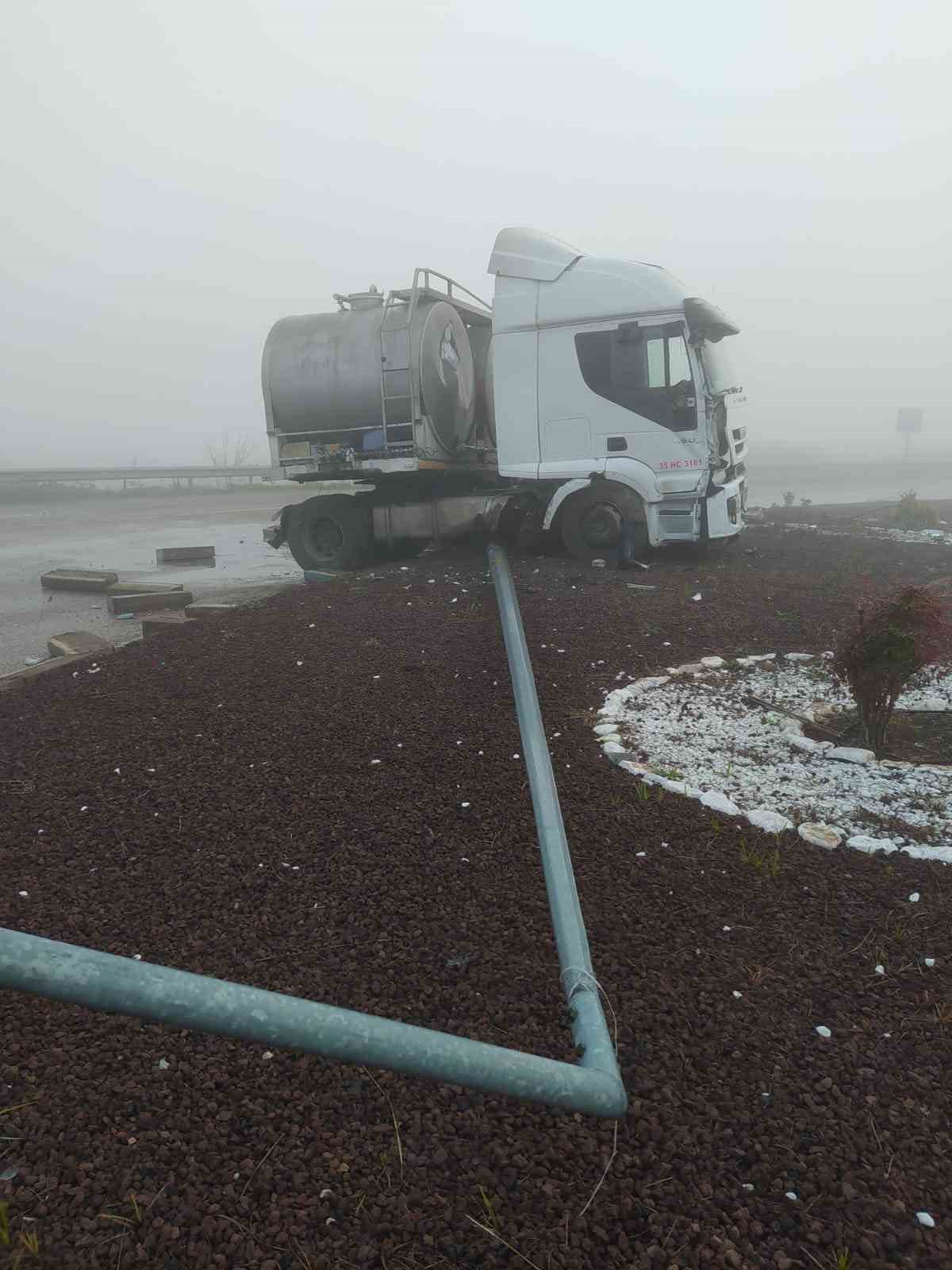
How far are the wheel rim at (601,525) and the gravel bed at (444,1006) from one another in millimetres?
5121

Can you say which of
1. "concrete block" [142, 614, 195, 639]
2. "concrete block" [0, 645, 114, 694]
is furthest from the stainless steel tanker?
"concrete block" [0, 645, 114, 694]

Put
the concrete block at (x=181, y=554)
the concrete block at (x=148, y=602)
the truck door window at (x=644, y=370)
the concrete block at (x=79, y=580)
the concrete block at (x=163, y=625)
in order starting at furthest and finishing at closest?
the concrete block at (x=181, y=554) → the concrete block at (x=79, y=580) → the concrete block at (x=148, y=602) → the truck door window at (x=644, y=370) → the concrete block at (x=163, y=625)

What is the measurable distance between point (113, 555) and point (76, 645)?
25.2 feet

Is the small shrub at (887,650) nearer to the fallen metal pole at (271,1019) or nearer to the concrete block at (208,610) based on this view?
the fallen metal pole at (271,1019)

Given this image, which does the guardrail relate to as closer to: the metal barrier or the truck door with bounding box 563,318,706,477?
the truck door with bounding box 563,318,706,477

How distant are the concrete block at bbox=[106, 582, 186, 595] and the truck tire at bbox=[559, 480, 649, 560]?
15.4ft

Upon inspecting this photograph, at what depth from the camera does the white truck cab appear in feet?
31.3

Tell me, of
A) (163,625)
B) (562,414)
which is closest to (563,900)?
(163,625)

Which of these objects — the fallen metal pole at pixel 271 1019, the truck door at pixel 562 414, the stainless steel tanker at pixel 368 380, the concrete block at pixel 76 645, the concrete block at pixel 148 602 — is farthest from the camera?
the stainless steel tanker at pixel 368 380

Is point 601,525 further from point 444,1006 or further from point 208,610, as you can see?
point 444,1006

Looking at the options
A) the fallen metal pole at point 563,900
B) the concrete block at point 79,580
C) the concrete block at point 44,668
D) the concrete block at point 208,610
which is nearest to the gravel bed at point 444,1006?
the fallen metal pole at point 563,900

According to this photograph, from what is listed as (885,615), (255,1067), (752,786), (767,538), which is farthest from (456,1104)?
(767,538)

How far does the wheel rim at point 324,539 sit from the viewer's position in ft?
39.6

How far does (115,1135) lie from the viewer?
84.6 inches
